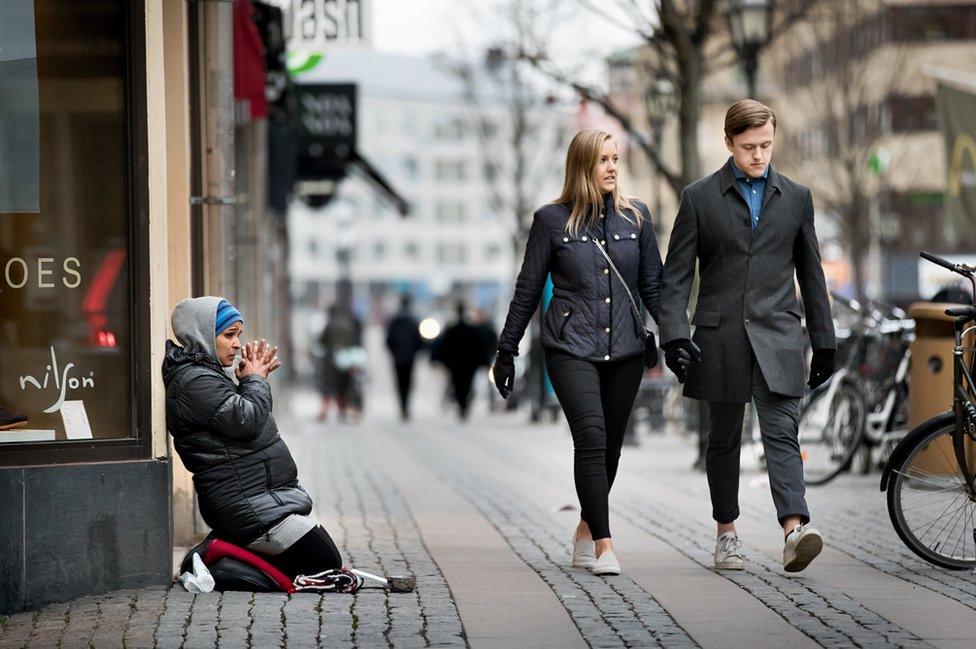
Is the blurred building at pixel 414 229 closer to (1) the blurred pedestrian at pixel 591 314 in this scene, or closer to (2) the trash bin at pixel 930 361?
(2) the trash bin at pixel 930 361

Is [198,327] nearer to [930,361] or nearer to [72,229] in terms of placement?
[72,229]

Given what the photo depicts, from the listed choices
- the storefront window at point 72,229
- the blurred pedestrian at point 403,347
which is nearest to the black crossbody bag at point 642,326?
the storefront window at point 72,229

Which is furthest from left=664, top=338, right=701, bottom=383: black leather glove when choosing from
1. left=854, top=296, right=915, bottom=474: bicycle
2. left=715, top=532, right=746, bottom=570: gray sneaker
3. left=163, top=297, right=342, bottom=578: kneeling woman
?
left=854, top=296, right=915, bottom=474: bicycle

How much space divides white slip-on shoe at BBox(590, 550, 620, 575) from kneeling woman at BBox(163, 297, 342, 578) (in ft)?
3.73

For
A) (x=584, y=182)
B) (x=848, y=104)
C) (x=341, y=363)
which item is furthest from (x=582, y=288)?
(x=848, y=104)

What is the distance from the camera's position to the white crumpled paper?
22.9 feet

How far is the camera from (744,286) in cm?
755

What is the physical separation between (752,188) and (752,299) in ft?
1.58

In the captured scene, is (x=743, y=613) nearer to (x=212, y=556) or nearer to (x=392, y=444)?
(x=212, y=556)

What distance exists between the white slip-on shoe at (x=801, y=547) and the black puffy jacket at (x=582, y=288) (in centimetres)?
104

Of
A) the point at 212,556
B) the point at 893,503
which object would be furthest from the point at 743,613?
the point at 212,556

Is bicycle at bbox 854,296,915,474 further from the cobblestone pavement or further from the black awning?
the black awning

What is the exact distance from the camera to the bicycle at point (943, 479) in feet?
25.1

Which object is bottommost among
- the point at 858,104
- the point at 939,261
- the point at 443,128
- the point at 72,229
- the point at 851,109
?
the point at 939,261
